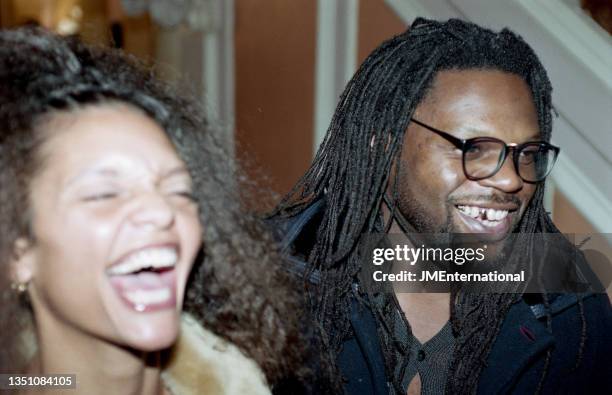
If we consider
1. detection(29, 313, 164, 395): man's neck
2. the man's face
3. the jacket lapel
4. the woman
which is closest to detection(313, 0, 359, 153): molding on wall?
the man's face

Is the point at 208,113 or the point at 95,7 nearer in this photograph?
the point at 208,113

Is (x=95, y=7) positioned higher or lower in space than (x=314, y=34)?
higher

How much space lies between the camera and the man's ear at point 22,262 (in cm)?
104

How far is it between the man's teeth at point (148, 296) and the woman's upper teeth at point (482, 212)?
760 millimetres

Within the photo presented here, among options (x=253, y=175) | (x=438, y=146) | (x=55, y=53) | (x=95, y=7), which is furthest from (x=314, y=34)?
(x=95, y=7)

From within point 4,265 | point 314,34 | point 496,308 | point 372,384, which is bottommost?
point 372,384

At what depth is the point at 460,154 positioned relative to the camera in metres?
1.51

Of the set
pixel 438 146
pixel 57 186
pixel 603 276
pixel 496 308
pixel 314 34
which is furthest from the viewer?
pixel 314 34

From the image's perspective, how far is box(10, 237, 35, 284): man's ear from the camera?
1.04 meters

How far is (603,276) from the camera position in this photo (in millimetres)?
1854

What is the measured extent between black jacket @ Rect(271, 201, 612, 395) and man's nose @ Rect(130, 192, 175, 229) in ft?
1.87

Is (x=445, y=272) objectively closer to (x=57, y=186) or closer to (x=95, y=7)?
(x=57, y=186)

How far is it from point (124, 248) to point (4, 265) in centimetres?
19

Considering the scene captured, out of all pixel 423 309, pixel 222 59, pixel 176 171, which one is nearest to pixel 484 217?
pixel 423 309
